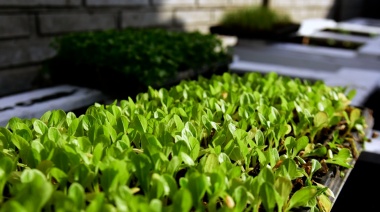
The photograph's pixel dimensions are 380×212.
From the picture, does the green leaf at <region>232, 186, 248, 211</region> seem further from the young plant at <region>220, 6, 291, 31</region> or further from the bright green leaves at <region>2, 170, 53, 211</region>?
the young plant at <region>220, 6, 291, 31</region>

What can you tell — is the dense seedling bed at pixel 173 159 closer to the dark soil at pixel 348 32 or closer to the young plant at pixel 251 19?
the young plant at pixel 251 19

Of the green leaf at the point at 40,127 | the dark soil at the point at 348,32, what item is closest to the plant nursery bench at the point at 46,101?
the green leaf at the point at 40,127

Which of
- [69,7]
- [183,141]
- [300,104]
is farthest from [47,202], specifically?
[69,7]

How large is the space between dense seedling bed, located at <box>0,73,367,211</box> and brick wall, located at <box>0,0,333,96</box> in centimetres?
262

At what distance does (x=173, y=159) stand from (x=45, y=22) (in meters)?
3.88

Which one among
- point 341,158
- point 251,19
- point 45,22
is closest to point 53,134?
point 341,158

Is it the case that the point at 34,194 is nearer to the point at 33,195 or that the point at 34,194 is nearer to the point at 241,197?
the point at 33,195

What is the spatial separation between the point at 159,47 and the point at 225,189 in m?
2.64

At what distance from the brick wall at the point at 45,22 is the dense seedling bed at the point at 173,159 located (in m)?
2.62

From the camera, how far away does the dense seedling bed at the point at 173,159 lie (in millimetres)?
1262

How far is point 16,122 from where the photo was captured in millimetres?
1842

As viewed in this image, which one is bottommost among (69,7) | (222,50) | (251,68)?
(251,68)

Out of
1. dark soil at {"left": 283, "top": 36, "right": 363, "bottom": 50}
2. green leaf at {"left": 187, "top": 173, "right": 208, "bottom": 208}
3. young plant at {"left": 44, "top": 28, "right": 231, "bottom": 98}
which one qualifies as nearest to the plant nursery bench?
young plant at {"left": 44, "top": 28, "right": 231, "bottom": 98}

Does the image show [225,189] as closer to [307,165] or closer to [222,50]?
[307,165]
